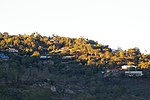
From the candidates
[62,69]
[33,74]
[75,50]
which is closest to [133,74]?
[62,69]

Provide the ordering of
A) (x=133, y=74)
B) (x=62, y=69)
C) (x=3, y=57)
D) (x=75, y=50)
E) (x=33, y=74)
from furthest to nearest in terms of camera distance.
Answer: (x=75, y=50)
(x=3, y=57)
(x=62, y=69)
(x=133, y=74)
(x=33, y=74)

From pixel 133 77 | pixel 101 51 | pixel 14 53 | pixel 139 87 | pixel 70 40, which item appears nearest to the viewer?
pixel 139 87

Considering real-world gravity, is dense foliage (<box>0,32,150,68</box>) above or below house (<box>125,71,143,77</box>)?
above

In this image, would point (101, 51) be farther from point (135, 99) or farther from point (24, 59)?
point (135, 99)

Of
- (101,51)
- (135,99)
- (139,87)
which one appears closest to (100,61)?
(101,51)

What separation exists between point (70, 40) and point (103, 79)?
34.9m

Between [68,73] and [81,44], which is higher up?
[81,44]

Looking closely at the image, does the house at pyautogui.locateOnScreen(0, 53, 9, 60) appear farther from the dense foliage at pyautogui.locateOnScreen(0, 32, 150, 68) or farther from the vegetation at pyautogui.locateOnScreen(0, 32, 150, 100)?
the dense foliage at pyautogui.locateOnScreen(0, 32, 150, 68)

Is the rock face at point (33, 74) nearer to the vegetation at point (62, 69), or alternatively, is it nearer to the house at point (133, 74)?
the vegetation at point (62, 69)

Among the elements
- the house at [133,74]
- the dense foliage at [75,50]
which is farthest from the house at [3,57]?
the house at [133,74]

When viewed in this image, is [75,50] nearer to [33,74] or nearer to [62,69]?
[62,69]

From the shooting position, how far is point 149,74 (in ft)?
214

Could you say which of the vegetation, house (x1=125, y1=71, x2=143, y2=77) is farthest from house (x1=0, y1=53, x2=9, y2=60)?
house (x1=125, y1=71, x2=143, y2=77)

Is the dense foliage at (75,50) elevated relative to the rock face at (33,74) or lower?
elevated
